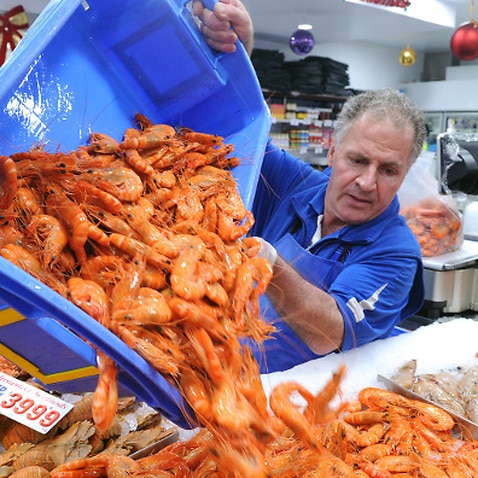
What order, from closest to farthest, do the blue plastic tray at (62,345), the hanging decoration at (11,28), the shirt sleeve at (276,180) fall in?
the blue plastic tray at (62,345) < the shirt sleeve at (276,180) < the hanging decoration at (11,28)

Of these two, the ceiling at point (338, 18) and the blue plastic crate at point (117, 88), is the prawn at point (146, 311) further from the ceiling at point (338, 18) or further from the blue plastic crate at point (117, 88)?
the ceiling at point (338, 18)

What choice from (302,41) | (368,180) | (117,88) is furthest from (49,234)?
(302,41)

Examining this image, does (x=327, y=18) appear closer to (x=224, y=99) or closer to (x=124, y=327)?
(x=224, y=99)

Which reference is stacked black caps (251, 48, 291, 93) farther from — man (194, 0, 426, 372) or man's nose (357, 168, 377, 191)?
man's nose (357, 168, 377, 191)

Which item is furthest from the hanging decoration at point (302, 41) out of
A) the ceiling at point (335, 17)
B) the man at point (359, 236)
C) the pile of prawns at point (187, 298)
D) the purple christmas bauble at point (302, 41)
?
the pile of prawns at point (187, 298)

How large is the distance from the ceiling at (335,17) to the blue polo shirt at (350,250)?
16.3ft

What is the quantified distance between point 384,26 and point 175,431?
28.1 feet

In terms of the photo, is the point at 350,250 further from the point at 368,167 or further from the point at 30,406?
the point at 30,406

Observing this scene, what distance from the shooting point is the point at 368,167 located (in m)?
2.33

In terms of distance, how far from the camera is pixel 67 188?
1.45m

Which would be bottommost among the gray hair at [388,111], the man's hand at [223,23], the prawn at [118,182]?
the prawn at [118,182]

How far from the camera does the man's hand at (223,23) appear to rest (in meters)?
1.83

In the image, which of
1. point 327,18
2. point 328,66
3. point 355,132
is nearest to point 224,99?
point 355,132

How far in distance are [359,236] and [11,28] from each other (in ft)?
14.2
